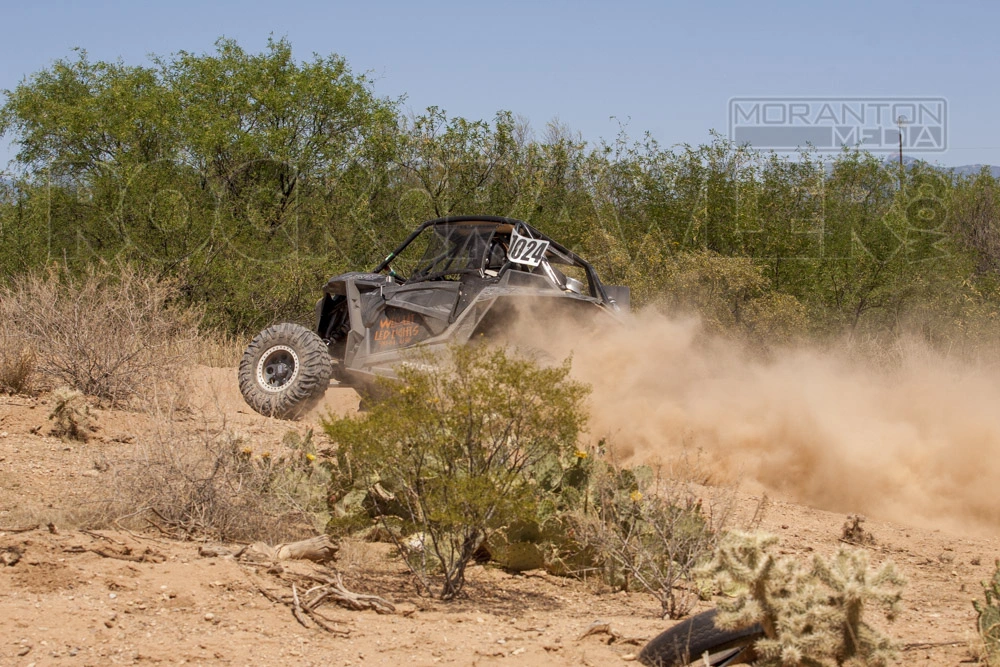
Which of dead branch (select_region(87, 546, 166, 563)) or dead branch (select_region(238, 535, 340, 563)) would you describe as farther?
dead branch (select_region(238, 535, 340, 563))

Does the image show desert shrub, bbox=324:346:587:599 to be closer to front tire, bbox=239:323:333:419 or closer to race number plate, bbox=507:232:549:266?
race number plate, bbox=507:232:549:266

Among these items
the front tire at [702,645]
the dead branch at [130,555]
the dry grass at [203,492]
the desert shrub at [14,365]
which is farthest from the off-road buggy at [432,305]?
the front tire at [702,645]

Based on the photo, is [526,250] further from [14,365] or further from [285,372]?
[14,365]

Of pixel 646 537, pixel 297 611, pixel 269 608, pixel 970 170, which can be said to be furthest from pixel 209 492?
pixel 970 170

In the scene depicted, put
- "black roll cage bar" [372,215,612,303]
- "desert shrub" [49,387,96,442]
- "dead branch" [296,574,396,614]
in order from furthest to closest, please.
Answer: "black roll cage bar" [372,215,612,303]
"desert shrub" [49,387,96,442]
"dead branch" [296,574,396,614]

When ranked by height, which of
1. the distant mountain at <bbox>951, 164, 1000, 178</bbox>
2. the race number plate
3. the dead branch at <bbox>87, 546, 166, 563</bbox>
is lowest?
the dead branch at <bbox>87, 546, 166, 563</bbox>

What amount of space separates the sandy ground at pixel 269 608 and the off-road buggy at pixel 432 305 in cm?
366

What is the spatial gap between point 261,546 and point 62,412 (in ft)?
11.1

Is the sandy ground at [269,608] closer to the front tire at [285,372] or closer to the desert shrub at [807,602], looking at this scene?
the desert shrub at [807,602]

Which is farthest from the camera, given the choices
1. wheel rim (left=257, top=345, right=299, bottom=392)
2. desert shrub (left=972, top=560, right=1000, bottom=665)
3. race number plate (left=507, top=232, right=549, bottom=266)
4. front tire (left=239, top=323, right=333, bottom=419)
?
wheel rim (left=257, top=345, right=299, bottom=392)

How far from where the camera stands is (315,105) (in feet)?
72.3

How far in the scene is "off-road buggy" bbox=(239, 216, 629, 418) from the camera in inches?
414

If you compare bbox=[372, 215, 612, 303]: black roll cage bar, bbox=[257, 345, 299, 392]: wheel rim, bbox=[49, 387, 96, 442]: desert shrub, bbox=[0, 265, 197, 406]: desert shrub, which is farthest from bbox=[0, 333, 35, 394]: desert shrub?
bbox=[372, 215, 612, 303]: black roll cage bar

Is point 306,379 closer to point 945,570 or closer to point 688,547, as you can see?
point 688,547
